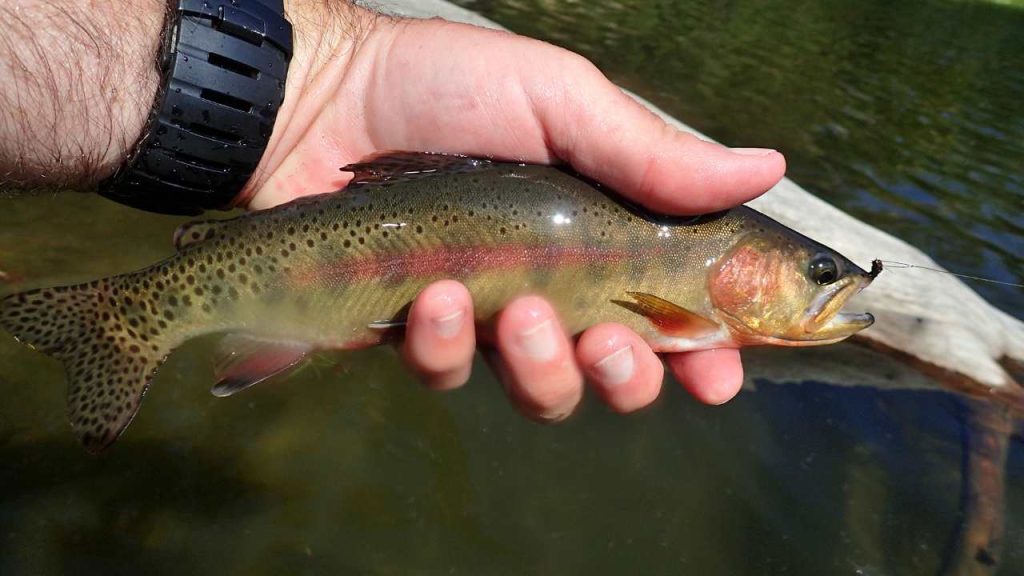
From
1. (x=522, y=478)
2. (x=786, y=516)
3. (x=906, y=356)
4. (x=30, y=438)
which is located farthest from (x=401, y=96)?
(x=906, y=356)

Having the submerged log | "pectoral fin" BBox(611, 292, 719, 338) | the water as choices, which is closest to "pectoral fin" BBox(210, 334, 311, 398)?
"pectoral fin" BBox(611, 292, 719, 338)

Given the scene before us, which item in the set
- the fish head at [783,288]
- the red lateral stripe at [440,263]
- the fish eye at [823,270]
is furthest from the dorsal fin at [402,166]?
the fish eye at [823,270]

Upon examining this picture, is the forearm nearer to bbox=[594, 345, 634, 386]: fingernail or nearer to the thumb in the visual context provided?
the thumb

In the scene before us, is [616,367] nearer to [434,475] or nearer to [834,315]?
[834,315]

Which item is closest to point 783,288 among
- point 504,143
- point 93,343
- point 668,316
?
point 668,316

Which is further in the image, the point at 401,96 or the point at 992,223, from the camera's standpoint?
the point at 992,223

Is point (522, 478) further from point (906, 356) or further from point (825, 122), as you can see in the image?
point (825, 122)
